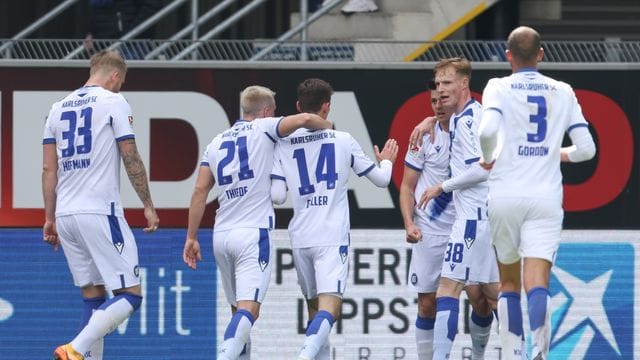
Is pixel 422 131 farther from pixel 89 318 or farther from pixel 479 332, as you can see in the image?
pixel 89 318

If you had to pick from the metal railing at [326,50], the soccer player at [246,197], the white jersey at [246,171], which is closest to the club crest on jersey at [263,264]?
the soccer player at [246,197]

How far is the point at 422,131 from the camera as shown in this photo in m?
11.2

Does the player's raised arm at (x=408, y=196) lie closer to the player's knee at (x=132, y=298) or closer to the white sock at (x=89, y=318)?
the player's knee at (x=132, y=298)

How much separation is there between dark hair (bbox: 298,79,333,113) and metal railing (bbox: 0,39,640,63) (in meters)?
1.67

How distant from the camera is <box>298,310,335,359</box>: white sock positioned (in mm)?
10117

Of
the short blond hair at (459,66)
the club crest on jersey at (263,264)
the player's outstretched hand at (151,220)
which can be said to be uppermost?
the short blond hair at (459,66)

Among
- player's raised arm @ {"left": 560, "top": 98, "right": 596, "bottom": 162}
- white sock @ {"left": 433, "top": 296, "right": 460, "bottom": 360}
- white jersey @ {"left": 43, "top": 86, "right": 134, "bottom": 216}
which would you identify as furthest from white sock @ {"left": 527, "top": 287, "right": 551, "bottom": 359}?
white jersey @ {"left": 43, "top": 86, "right": 134, "bottom": 216}

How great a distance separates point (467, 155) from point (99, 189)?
251 centimetres

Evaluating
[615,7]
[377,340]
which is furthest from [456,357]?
[615,7]

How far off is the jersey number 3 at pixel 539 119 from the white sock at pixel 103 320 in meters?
2.92

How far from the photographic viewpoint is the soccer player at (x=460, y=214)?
10.8 m

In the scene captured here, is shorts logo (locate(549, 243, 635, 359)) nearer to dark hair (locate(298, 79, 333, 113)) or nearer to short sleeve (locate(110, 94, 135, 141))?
dark hair (locate(298, 79, 333, 113))

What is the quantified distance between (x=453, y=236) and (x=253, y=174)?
1.50m

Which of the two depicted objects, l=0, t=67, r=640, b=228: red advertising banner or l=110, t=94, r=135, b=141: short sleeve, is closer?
l=110, t=94, r=135, b=141: short sleeve
